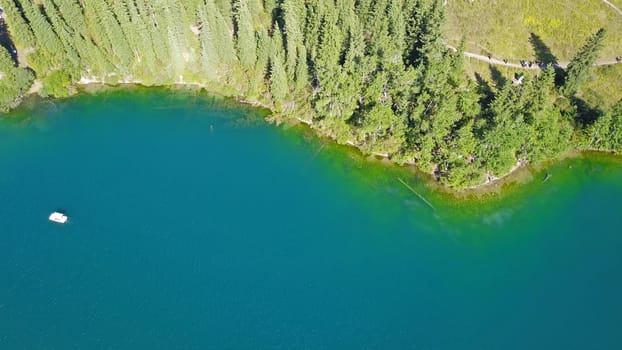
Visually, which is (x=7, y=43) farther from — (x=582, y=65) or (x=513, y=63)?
(x=582, y=65)

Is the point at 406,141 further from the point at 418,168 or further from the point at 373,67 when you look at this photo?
the point at 373,67

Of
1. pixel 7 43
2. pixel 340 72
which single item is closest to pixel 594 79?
pixel 340 72

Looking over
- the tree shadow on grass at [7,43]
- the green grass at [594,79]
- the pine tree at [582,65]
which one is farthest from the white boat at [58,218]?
the pine tree at [582,65]

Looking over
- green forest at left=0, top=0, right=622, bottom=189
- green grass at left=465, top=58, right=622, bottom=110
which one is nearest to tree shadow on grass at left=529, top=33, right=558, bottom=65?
green forest at left=0, top=0, right=622, bottom=189

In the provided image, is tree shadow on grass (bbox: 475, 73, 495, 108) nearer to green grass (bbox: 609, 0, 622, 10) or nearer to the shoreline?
the shoreline

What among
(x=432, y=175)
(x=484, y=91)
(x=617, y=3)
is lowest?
(x=432, y=175)

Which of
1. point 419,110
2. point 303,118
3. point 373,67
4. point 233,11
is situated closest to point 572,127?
point 419,110

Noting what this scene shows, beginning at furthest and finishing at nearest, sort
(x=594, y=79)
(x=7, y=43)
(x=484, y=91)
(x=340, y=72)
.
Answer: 1. (x=594, y=79)
2. (x=7, y=43)
3. (x=484, y=91)
4. (x=340, y=72)
